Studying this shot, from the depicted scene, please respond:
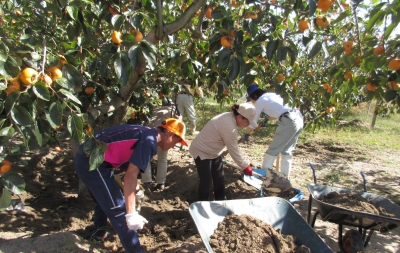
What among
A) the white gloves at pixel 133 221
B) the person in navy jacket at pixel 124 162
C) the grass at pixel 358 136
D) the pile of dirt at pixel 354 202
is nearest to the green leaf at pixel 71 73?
the person in navy jacket at pixel 124 162

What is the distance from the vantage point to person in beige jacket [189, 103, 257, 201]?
3154mm

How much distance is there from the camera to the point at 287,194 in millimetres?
→ 3512

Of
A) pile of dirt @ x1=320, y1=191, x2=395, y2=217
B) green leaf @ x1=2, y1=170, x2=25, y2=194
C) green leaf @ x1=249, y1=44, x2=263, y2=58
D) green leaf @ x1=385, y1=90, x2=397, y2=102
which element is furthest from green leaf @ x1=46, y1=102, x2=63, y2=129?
pile of dirt @ x1=320, y1=191, x2=395, y2=217

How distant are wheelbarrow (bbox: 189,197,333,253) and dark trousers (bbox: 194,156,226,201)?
2.83ft

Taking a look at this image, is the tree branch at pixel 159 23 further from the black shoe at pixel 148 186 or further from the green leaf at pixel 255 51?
the black shoe at pixel 148 186

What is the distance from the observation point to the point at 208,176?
134 inches

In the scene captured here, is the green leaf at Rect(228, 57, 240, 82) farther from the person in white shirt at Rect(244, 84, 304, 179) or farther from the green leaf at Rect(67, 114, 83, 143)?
the person in white shirt at Rect(244, 84, 304, 179)

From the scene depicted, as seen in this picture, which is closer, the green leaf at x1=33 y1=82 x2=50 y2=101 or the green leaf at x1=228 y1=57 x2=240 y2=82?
the green leaf at x1=33 y1=82 x2=50 y2=101

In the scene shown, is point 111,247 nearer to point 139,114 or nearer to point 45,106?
point 45,106

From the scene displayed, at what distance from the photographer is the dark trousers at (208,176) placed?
3379 mm

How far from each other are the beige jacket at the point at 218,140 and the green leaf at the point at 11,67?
7.02 ft

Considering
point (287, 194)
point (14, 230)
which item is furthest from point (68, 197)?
point (287, 194)

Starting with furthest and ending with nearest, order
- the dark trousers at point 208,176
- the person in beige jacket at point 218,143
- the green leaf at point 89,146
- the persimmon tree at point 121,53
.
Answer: the dark trousers at point 208,176
the person in beige jacket at point 218,143
the green leaf at point 89,146
the persimmon tree at point 121,53

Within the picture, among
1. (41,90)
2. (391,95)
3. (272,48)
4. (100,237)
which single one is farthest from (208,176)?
(41,90)
